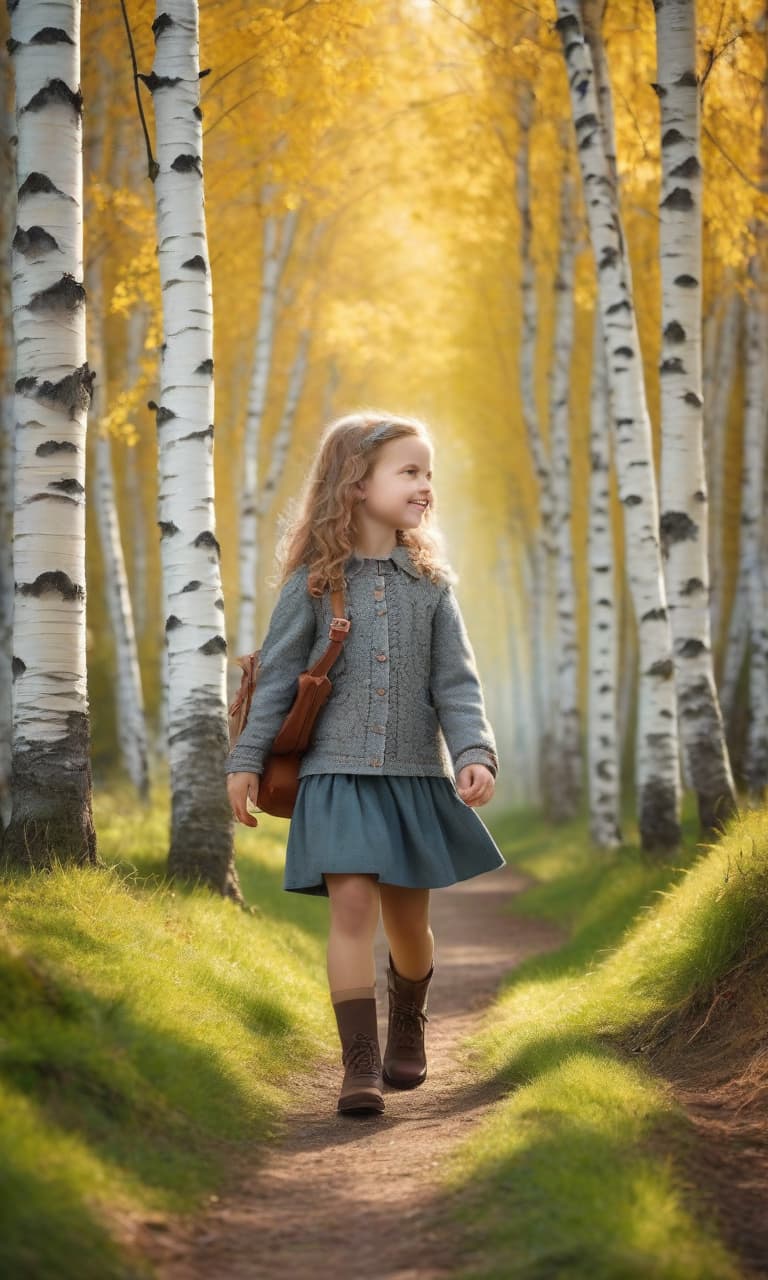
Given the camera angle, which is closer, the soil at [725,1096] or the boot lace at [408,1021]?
the soil at [725,1096]

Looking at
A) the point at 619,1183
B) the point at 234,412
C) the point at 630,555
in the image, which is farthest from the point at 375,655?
the point at 234,412

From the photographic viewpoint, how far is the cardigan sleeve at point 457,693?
4898mm

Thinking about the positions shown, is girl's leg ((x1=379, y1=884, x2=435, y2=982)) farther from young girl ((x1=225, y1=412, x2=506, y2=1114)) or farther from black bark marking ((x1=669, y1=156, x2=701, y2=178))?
black bark marking ((x1=669, y1=156, x2=701, y2=178))

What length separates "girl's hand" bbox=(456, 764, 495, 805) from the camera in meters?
4.77

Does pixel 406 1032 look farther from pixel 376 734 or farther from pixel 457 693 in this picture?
pixel 457 693

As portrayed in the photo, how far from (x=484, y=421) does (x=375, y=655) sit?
19728 mm

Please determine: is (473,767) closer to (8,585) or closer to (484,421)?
(8,585)

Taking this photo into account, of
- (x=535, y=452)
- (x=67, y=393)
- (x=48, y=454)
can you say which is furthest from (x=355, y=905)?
(x=535, y=452)

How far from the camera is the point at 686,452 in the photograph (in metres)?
8.27

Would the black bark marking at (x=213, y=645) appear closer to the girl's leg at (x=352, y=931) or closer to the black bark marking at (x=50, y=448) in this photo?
the black bark marking at (x=50, y=448)

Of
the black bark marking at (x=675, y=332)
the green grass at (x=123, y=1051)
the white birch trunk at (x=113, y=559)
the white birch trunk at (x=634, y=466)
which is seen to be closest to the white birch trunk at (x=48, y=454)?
the green grass at (x=123, y=1051)

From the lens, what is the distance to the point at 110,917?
5.19 meters

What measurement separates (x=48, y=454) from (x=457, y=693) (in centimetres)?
201

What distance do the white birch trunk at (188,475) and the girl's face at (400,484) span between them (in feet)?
7.38
